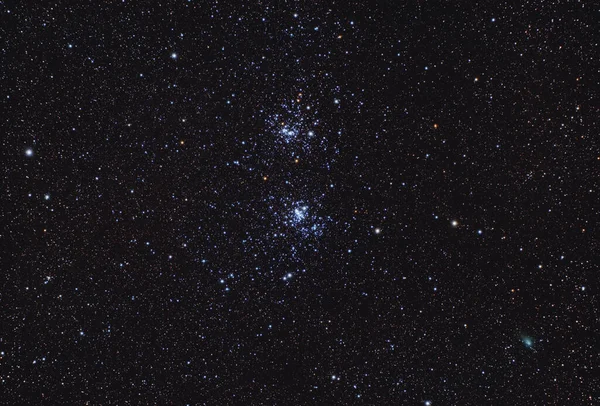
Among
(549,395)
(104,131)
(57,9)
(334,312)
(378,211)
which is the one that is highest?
(57,9)

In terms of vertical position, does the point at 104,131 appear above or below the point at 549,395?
above

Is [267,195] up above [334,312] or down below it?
above

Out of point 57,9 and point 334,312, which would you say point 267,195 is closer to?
point 334,312

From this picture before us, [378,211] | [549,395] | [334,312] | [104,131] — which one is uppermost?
[104,131]

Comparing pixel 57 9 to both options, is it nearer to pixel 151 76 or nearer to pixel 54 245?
pixel 151 76

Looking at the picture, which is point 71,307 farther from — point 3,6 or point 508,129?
point 508,129

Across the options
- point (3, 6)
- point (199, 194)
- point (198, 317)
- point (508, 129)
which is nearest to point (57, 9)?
point (3, 6)

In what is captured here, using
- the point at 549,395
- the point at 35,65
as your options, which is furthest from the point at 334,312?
the point at 35,65
